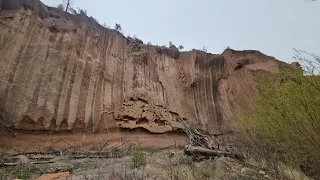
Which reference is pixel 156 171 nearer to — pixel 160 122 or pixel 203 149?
pixel 203 149

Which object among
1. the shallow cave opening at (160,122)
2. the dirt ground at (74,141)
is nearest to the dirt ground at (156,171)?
the dirt ground at (74,141)

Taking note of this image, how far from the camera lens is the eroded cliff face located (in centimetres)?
1353

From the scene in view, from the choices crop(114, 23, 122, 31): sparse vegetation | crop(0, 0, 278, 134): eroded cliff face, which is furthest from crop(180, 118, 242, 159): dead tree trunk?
crop(114, 23, 122, 31): sparse vegetation

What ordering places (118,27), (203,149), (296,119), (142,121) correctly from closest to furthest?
1. (296,119)
2. (203,149)
3. (142,121)
4. (118,27)

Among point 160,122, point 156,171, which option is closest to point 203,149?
point 156,171

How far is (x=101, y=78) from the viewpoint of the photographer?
1633cm

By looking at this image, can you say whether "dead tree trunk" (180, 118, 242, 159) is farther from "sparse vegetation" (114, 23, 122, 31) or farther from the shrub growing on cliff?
"sparse vegetation" (114, 23, 122, 31)

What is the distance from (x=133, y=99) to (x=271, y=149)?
1080 cm

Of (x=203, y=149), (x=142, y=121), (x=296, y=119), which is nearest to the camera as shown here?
(x=296, y=119)

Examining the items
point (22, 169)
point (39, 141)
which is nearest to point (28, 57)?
point (39, 141)

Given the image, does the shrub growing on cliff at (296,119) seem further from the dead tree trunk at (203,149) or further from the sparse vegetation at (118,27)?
the sparse vegetation at (118,27)

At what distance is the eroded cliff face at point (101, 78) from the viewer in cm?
1353

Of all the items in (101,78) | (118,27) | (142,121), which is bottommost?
(142,121)

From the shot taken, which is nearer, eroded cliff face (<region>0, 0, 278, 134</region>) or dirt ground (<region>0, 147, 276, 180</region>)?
dirt ground (<region>0, 147, 276, 180</region>)
